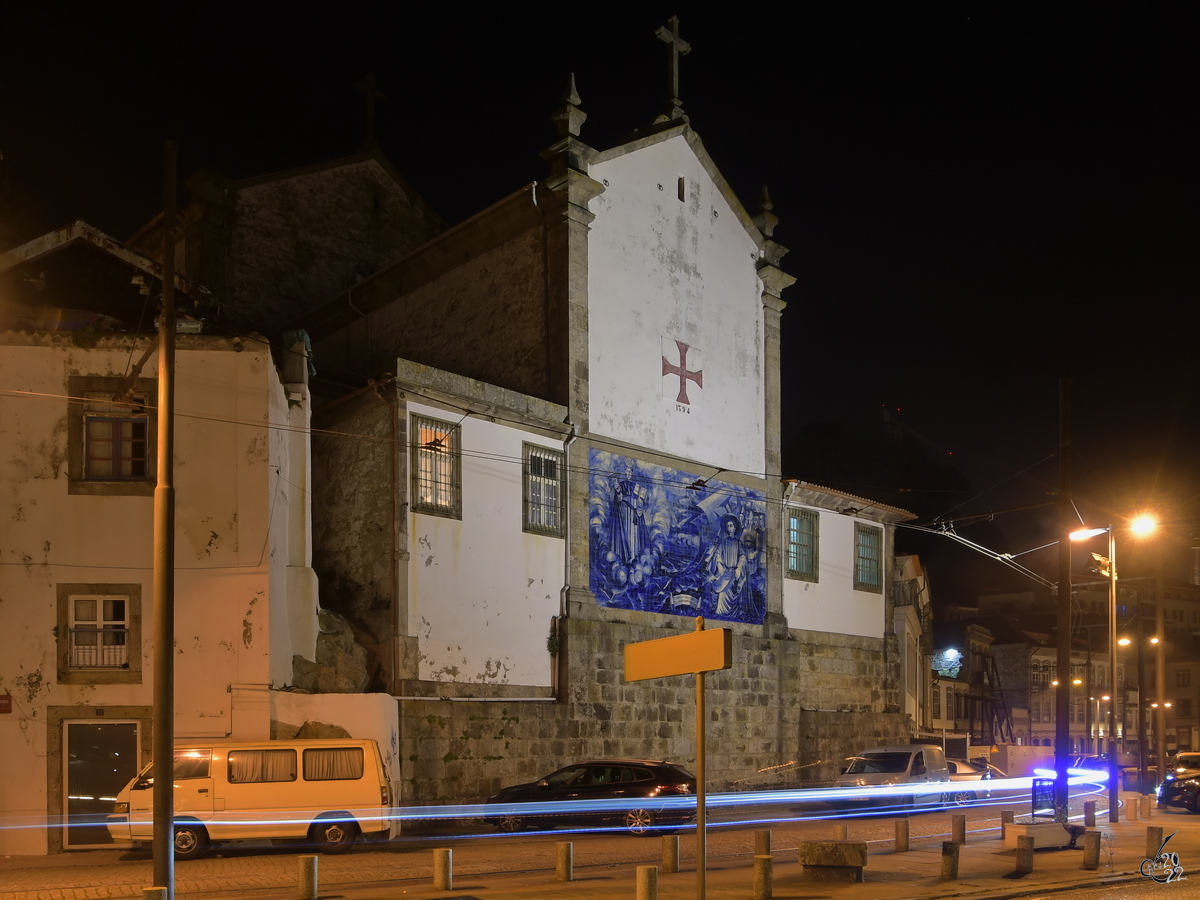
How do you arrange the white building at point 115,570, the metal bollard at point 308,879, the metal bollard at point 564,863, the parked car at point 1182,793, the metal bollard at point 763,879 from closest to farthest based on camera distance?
the metal bollard at point 308,879
the metal bollard at point 763,879
the metal bollard at point 564,863
the white building at point 115,570
the parked car at point 1182,793

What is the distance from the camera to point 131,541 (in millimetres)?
20797

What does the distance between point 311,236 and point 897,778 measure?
896 inches

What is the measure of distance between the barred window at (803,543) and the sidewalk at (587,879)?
14.6 m

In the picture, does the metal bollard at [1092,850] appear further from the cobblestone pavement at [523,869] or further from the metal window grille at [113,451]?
the metal window grille at [113,451]

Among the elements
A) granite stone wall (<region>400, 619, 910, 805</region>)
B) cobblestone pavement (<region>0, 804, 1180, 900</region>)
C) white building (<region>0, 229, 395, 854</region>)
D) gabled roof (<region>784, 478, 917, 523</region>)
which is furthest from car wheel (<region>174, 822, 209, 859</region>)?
gabled roof (<region>784, 478, 917, 523</region>)

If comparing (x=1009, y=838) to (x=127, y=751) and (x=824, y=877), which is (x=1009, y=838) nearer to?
(x=824, y=877)

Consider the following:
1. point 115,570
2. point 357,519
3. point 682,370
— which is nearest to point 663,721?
point 682,370

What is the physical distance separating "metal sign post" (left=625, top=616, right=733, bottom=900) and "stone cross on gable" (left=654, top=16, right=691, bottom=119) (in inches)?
983

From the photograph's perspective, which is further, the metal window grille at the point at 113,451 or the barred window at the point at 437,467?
the barred window at the point at 437,467

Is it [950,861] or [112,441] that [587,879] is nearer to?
[950,861]

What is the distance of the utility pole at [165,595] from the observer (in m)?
12.2

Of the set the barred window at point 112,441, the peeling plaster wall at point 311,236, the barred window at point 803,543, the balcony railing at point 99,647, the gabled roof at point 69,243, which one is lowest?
the balcony railing at point 99,647

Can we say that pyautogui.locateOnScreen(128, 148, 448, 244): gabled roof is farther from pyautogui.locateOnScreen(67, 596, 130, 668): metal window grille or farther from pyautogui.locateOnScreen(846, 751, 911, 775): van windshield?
pyautogui.locateOnScreen(846, 751, 911, 775): van windshield

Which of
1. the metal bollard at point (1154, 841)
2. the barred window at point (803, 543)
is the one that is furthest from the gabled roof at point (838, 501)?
the metal bollard at point (1154, 841)
